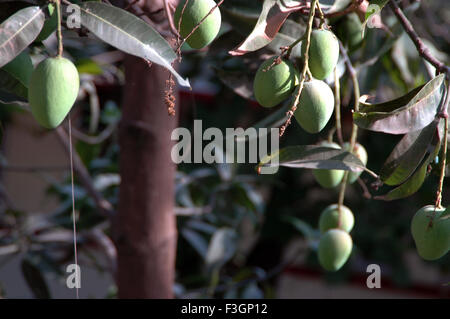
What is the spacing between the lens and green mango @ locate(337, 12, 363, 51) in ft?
3.10

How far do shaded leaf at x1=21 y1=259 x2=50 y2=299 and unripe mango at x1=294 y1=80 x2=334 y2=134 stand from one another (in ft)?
3.02

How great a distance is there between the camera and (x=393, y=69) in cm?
121

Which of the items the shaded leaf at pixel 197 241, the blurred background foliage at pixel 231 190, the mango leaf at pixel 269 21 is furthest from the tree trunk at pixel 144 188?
the shaded leaf at pixel 197 241

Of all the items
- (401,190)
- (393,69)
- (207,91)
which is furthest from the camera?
(207,91)

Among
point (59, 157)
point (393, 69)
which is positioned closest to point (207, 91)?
point (59, 157)

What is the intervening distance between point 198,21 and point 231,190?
1.19m

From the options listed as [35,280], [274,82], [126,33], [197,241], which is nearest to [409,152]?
[274,82]

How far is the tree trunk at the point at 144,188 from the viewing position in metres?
1.02

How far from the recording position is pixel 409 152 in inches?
25.4

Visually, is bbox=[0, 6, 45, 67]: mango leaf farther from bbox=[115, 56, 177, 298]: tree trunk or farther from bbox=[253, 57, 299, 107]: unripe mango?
Result: bbox=[115, 56, 177, 298]: tree trunk

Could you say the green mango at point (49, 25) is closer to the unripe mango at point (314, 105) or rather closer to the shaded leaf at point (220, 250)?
the unripe mango at point (314, 105)

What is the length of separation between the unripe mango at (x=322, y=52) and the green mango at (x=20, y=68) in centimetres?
27
